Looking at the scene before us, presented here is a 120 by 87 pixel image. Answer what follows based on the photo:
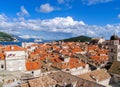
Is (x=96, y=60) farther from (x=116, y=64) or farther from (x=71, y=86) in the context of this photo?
(x=71, y=86)

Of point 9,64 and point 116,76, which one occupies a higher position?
point 9,64

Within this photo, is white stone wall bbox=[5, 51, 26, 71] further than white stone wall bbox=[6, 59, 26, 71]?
No

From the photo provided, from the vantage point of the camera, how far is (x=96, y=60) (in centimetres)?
8619

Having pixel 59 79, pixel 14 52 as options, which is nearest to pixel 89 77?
pixel 59 79

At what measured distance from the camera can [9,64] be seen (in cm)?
5488

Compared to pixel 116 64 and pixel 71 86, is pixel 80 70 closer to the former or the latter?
pixel 116 64

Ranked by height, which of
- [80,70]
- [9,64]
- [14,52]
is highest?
[14,52]

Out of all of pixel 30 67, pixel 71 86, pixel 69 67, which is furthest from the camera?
pixel 69 67

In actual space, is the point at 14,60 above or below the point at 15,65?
above

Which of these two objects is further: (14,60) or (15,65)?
(15,65)

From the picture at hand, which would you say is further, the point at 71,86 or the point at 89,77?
the point at 89,77

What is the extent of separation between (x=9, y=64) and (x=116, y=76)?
3106 centimetres

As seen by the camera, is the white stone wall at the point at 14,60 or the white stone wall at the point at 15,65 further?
the white stone wall at the point at 15,65

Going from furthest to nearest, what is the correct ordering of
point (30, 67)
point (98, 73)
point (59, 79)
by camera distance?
point (30, 67) → point (98, 73) → point (59, 79)
